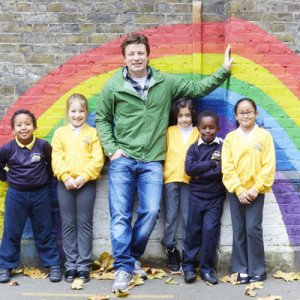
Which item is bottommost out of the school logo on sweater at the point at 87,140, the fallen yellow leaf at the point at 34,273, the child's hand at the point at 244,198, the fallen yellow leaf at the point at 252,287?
the fallen yellow leaf at the point at 252,287

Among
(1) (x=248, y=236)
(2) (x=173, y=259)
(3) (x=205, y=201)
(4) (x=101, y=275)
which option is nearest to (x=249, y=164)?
(3) (x=205, y=201)

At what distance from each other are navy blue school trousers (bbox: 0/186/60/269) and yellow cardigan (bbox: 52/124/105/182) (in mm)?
328

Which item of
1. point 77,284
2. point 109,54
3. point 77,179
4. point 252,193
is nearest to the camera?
point 252,193

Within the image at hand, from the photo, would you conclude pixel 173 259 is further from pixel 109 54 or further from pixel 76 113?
pixel 109 54

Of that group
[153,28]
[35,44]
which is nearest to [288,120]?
[153,28]

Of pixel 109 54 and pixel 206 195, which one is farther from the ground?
pixel 109 54

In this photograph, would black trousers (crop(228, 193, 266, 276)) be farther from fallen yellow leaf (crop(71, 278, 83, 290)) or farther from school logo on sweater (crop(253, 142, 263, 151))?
fallen yellow leaf (crop(71, 278, 83, 290))

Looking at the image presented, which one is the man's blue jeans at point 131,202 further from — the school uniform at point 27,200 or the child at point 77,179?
the school uniform at point 27,200

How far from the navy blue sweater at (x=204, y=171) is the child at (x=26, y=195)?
1413 millimetres

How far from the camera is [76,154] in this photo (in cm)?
521

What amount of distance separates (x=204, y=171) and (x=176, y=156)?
14.6 inches

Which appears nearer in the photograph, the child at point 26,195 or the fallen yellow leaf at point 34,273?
the child at point 26,195

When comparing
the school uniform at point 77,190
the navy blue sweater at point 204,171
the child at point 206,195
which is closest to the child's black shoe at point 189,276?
the child at point 206,195

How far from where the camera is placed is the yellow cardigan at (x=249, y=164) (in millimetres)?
4910
